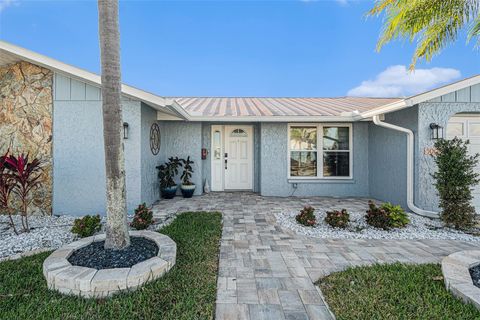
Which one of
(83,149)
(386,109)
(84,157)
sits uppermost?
(386,109)

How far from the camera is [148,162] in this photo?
6.68 metres

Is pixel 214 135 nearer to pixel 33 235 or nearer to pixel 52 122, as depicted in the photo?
pixel 52 122

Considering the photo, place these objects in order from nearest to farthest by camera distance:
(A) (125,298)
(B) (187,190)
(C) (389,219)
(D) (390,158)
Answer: (A) (125,298) → (C) (389,219) → (D) (390,158) → (B) (187,190)

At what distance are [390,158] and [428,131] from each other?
135cm

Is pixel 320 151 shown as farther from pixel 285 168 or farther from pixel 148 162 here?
pixel 148 162

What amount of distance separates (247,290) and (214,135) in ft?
23.0

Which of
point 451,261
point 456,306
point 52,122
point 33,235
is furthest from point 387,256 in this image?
point 52,122

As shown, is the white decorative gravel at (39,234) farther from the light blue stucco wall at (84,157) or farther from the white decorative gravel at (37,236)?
the light blue stucco wall at (84,157)

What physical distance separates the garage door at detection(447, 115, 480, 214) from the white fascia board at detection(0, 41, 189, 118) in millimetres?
7061

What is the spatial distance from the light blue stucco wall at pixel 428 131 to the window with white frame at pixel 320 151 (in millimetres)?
2581

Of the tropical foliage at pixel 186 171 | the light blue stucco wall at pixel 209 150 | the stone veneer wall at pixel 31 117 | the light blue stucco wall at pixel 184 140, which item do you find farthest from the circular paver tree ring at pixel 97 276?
the light blue stucco wall at pixel 209 150

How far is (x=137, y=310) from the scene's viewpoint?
2.32 meters

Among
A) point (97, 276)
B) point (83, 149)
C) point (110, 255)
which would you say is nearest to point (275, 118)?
point (83, 149)

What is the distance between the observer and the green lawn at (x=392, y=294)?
2285 millimetres
